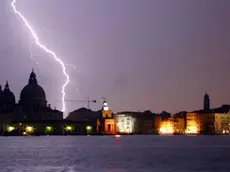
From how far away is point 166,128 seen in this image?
195m

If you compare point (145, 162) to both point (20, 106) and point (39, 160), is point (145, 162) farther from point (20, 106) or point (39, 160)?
point (20, 106)

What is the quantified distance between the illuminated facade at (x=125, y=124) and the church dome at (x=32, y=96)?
34344 mm

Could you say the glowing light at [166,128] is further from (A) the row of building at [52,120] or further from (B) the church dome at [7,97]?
(B) the church dome at [7,97]

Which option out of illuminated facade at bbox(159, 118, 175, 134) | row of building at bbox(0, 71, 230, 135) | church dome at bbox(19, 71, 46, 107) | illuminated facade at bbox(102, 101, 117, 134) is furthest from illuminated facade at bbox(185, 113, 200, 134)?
church dome at bbox(19, 71, 46, 107)

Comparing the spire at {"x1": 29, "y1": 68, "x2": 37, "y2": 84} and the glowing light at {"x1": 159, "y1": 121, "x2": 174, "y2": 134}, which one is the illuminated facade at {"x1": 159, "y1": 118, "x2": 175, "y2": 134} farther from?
the spire at {"x1": 29, "y1": 68, "x2": 37, "y2": 84}

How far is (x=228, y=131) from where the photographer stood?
578ft

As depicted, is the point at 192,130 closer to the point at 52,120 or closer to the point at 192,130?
the point at 192,130

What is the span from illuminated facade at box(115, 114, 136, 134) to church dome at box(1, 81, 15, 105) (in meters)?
35.6

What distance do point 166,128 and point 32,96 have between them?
4616 cm

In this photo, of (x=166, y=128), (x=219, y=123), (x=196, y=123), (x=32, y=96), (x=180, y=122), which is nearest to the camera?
(x=32, y=96)

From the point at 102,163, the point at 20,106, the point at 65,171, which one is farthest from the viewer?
the point at 20,106

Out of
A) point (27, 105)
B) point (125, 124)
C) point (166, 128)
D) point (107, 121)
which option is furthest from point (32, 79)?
point (166, 128)

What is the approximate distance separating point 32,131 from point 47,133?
4408mm

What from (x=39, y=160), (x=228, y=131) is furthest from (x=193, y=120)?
(x=39, y=160)
